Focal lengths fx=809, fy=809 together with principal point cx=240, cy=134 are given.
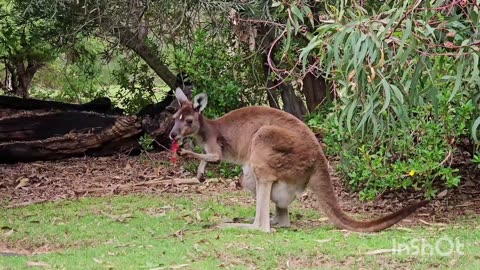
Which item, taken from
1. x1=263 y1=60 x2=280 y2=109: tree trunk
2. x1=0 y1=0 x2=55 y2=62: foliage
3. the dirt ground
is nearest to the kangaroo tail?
the dirt ground

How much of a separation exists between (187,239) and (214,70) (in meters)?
4.90

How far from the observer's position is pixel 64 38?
39.8 ft

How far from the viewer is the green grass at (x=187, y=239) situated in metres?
6.45

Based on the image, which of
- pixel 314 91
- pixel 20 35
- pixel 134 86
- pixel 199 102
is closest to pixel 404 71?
pixel 199 102

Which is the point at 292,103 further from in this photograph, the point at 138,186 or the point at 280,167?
the point at 280,167

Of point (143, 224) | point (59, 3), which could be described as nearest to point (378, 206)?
point (143, 224)

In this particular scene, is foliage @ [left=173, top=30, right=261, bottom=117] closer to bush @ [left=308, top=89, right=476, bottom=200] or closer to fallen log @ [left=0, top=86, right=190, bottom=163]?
fallen log @ [left=0, top=86, right=190, bottom=163]

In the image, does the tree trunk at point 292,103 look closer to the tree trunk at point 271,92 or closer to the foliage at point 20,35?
the tree trunk at point 271,92

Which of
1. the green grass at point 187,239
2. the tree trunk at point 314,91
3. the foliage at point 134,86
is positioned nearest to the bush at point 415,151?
the green grass at point 187,239

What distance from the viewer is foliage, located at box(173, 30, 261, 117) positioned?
463 inches

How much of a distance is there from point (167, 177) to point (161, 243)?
14.7 ft

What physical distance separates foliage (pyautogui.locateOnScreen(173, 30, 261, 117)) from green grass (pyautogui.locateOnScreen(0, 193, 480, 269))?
2.34 m

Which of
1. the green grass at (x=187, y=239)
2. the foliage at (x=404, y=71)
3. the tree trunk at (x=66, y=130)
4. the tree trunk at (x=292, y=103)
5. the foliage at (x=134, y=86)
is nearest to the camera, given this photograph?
the foliage at (x=404, y=71)

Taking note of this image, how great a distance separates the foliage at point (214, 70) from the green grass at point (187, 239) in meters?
2.34
